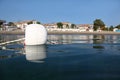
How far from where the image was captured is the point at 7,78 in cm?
981

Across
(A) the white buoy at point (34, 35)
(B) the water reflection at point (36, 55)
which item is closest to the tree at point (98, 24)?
(A) the white buoy at point (34, 35)

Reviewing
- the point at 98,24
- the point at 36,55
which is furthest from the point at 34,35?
the point at 98,24

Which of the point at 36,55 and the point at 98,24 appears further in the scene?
the point at 98,24

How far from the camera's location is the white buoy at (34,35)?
24703mm

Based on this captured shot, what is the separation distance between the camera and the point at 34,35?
80.9ft

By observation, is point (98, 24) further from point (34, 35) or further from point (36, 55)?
point (36, 55)

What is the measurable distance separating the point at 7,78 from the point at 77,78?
3.17 meters

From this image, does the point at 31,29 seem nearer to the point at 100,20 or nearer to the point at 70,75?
the point at 70,75

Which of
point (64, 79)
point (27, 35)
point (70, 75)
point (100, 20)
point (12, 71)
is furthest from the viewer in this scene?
point (100, 20)

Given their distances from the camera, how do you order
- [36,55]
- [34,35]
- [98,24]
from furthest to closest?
[98,24] < [34,35] < [36,55]

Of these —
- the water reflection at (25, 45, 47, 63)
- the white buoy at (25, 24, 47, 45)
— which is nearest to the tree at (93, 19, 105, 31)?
the white buoy at (25, 24, 47, 45)

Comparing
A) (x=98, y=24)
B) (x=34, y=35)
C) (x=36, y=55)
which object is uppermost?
(x=98, y=24)

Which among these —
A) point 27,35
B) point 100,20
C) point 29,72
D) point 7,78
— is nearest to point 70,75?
point 29,72

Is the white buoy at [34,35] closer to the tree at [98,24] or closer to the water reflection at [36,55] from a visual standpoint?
the water reflection at [36,55]
